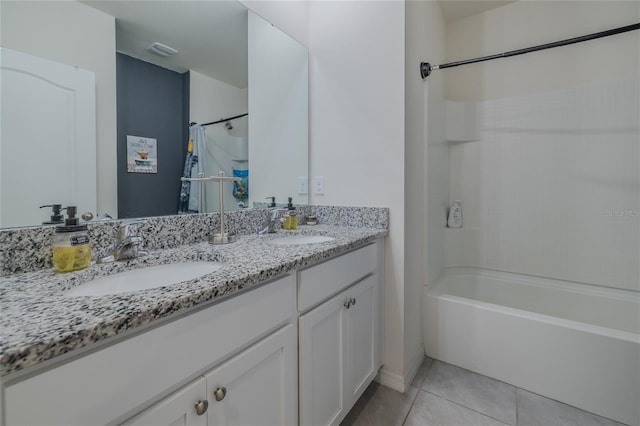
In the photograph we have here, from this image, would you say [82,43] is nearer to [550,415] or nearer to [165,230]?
[165,230]

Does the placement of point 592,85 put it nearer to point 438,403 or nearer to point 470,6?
point 470,6

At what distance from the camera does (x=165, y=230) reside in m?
1.09

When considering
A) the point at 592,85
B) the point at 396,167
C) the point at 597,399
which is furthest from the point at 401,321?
the point at 592,85

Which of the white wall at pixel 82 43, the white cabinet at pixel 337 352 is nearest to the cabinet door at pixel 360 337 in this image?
the white cabinet at pixel 337 352

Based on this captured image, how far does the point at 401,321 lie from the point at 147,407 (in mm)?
1246

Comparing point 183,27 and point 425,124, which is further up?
point 183,27

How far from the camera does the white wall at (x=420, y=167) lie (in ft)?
5.12

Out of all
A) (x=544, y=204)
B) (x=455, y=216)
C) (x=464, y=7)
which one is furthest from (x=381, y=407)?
(x=464, y=7)

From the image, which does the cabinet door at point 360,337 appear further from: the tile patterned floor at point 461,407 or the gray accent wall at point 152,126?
the gray accent wall at point 152,126

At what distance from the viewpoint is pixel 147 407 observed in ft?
1.84

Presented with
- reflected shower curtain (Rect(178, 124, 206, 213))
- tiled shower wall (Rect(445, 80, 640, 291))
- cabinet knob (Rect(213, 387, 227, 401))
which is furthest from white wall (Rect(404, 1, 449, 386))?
cabinet knob (Rect(213, 387, 227, 401))

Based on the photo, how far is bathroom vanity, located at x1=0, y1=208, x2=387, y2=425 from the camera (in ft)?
1.45

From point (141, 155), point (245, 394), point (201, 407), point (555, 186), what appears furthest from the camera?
point (555, 186)

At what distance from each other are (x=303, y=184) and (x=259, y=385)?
1201 millimetres
